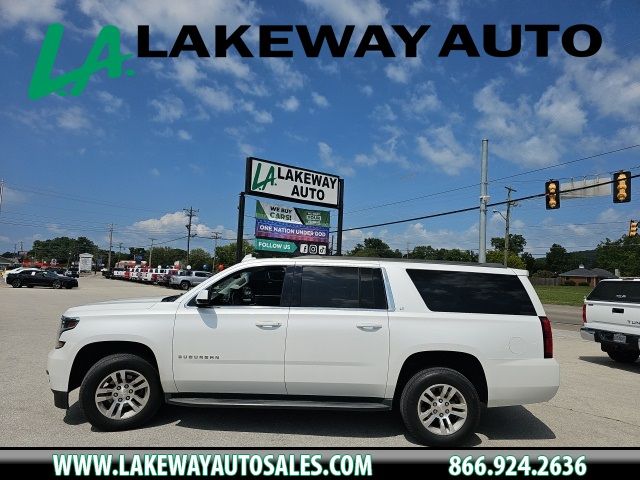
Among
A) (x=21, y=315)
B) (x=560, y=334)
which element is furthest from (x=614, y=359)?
(x=21, y=315)

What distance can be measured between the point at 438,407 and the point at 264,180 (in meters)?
12.5

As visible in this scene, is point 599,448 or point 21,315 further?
point 21,315

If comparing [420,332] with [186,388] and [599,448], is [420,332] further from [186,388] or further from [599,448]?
[186,388]

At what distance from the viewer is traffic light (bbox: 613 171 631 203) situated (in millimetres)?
18562

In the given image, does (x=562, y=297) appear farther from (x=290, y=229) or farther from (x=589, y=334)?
(x=589, y=334)

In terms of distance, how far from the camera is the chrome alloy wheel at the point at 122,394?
16.0ft

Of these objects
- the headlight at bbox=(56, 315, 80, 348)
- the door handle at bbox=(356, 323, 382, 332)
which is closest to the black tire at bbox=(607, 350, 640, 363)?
the door handle at bbox=(356, 323, 382, 332)

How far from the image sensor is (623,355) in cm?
1012

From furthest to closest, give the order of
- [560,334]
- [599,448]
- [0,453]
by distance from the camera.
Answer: [560,334] < [599,448] < [0,453]

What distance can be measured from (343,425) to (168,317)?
2261 mm

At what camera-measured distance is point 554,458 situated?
4348 mm

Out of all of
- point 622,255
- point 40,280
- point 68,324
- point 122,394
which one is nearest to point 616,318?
point 122,394

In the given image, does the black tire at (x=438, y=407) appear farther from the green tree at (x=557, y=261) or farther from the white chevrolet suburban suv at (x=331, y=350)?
the green tree at (x=557, y=261)

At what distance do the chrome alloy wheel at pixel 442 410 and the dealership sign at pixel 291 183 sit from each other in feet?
39.9
